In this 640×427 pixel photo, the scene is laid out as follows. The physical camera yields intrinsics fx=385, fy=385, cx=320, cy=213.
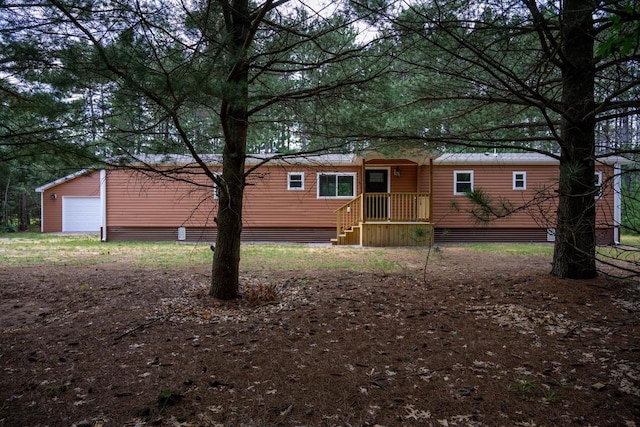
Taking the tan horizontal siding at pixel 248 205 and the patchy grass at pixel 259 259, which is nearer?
the patchy grass at pixel 259 259

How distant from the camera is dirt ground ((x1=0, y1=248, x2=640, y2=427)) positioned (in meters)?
2.65

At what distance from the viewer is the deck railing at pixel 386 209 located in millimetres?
12852

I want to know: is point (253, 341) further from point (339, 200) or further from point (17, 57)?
point (339, 200)

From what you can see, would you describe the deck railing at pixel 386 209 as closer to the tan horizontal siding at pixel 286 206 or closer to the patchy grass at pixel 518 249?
the tan horizontal siding at pixel 286 206

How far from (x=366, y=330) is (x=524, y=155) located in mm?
13078

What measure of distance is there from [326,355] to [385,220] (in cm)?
966

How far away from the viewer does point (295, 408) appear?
2713mm

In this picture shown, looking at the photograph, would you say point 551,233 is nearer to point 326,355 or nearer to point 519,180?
point 326,355

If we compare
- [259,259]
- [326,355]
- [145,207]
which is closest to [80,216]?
[145,207]

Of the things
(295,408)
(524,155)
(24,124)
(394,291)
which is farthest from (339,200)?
(295,408)

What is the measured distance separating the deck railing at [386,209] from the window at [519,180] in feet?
13.3

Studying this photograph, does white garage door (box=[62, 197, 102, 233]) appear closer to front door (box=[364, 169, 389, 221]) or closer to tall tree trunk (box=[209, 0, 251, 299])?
front door (box=[364, 169, 389, 221])

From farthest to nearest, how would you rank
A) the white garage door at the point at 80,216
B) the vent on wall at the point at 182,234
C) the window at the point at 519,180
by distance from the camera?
the white garage door at the point at 80,216
the vent on wall at the point at 182,234
the window at the point at 519,180

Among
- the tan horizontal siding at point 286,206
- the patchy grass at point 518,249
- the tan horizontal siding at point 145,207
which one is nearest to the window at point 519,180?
the patchy grass at point 518,249
